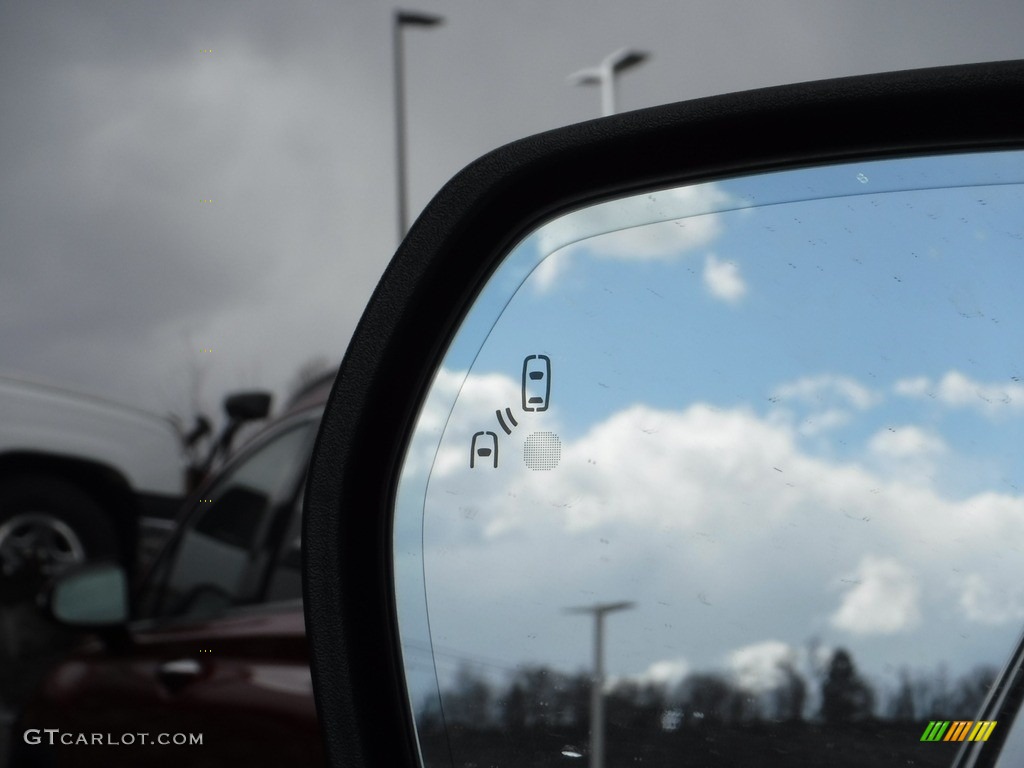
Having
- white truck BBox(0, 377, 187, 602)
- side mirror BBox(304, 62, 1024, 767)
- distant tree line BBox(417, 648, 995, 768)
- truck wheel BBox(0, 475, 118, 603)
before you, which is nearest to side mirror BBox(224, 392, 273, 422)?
white truck BBox(0, 377, 187, 602)

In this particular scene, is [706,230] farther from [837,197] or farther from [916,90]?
[916,90]

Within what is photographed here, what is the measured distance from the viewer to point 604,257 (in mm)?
1338

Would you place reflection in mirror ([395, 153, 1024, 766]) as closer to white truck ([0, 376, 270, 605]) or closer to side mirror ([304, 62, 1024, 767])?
side mirror ([304, 62, 1024, 767])

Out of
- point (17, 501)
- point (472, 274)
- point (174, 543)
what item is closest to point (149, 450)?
point (17, 501)

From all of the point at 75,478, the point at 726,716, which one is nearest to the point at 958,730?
the point at 726,716

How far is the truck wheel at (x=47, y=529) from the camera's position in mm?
7082

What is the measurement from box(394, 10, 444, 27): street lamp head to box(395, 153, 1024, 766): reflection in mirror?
4.88 metres

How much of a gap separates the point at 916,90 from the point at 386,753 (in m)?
0.93

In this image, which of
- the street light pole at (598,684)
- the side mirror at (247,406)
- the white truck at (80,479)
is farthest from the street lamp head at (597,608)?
the white truck at (80,479)

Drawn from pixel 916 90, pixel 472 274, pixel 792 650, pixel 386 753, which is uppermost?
pixel 916 90

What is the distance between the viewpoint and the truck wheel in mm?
7082

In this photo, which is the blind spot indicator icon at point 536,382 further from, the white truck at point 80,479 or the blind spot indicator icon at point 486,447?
the white truck at point 80,479

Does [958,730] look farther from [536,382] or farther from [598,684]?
[536,382]

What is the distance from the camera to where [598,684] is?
1.20 m
